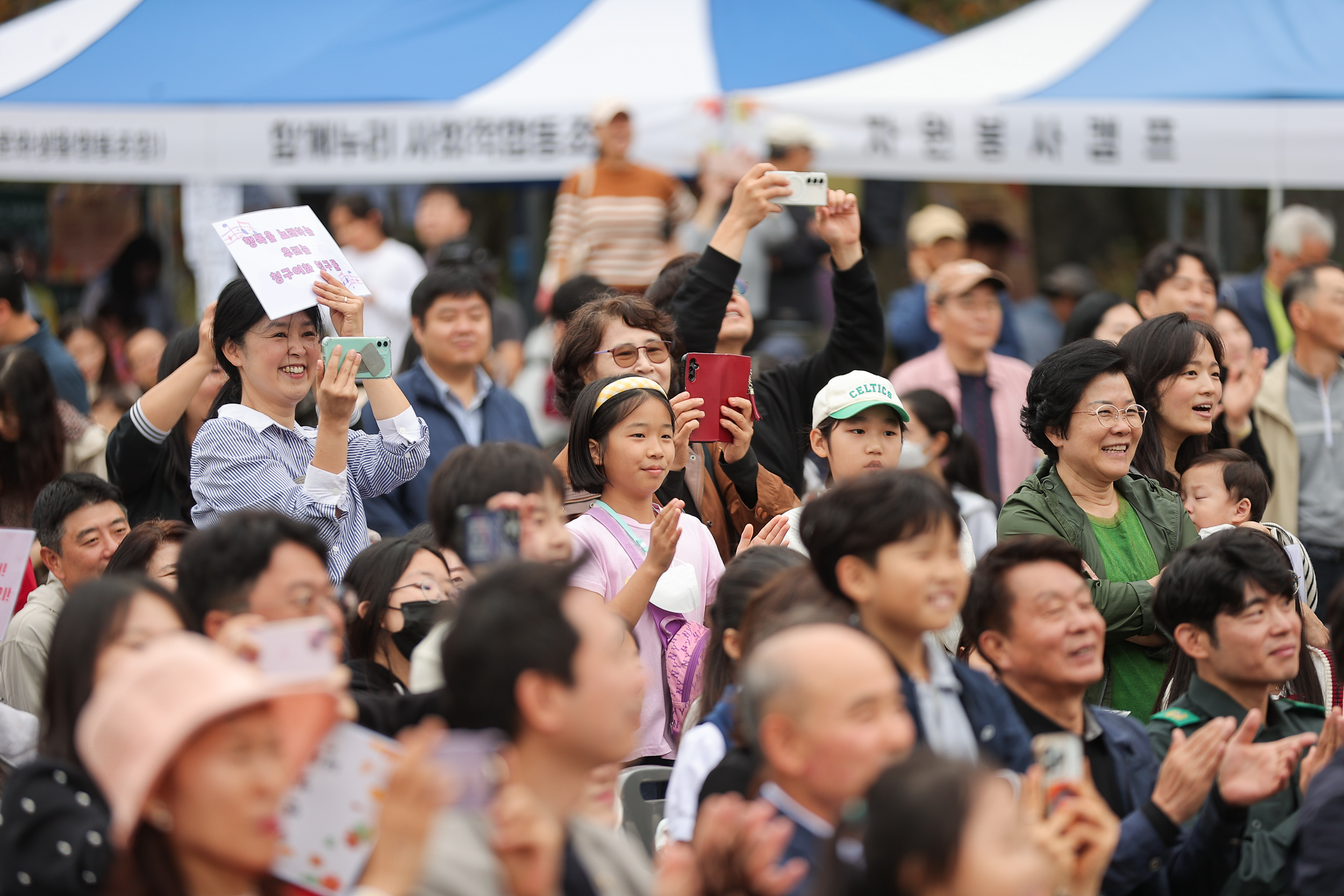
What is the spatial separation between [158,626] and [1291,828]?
2446mm

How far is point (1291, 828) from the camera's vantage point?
330 centimetres

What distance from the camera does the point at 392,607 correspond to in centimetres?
360

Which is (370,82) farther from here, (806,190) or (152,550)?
(152,550)

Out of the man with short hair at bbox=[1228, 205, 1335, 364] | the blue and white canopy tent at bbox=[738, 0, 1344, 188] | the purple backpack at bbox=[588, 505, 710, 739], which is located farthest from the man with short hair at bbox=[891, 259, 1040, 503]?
the purple backpack at bbox=[588, 505, 710, 739]

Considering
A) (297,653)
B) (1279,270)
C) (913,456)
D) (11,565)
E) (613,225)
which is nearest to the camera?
(297,653)

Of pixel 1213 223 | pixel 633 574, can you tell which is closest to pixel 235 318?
pixel 633 574

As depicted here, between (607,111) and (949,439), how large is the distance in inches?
111

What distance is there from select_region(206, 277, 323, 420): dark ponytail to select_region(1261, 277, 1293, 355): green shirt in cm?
527

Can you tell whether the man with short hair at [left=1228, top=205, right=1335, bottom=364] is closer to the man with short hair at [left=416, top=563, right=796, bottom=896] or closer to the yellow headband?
the yellow headband

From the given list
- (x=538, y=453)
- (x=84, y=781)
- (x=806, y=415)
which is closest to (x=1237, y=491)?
(x=806, y=415)

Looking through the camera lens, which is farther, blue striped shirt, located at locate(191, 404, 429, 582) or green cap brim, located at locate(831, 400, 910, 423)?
green cap brim, located at locate(831, 400, 910, 423)

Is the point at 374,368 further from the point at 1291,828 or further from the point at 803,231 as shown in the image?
the point at 803,231

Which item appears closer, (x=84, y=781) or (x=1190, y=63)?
(x=84, y=781)

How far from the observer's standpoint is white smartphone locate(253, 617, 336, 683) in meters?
2.31
